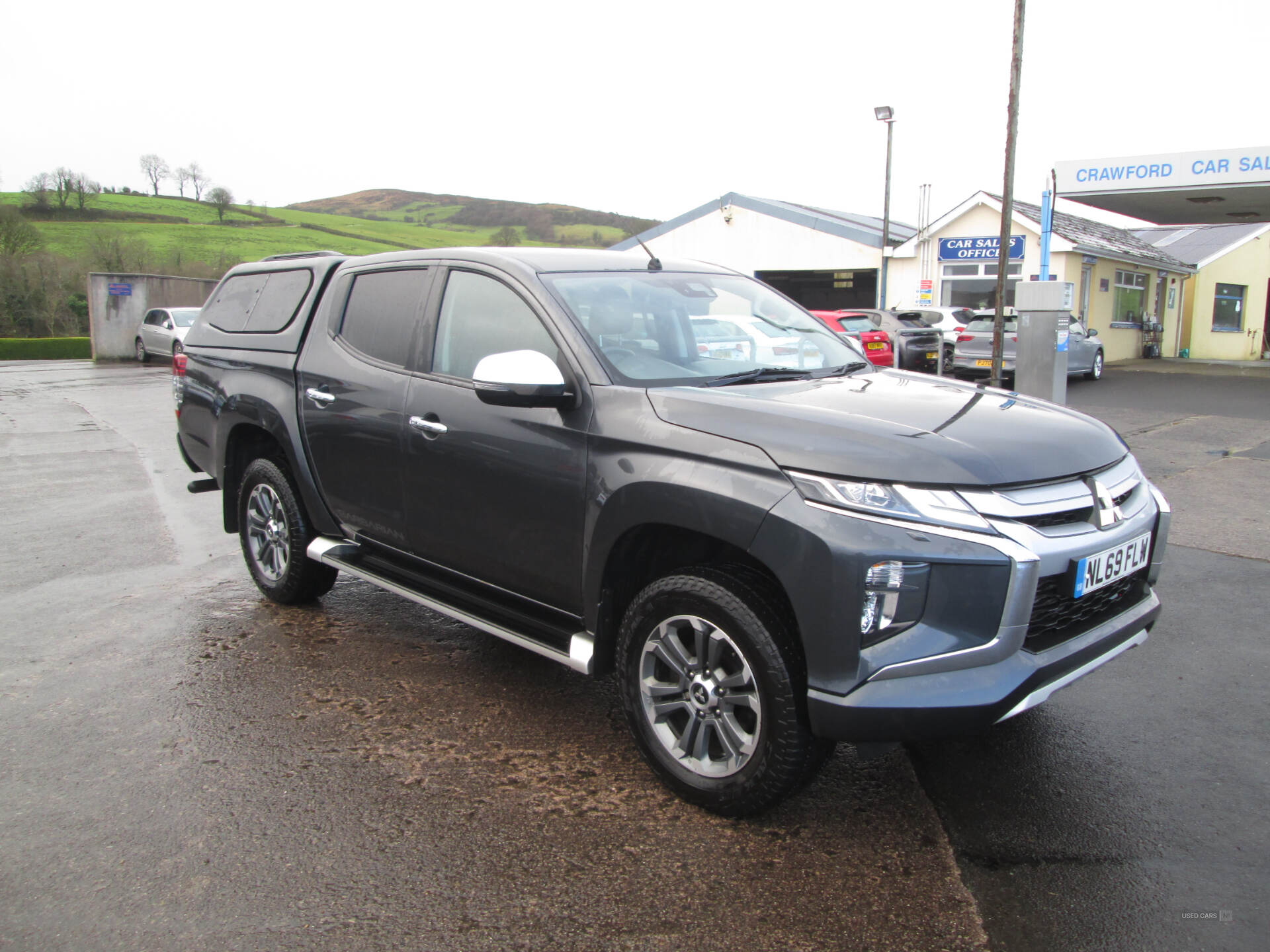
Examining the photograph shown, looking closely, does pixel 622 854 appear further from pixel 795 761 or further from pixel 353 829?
pixel 353 829

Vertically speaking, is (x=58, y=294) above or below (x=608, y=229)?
below

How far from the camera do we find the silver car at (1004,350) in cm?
1903

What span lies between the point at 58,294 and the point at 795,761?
46058 mm

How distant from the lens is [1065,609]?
2859 millimetres

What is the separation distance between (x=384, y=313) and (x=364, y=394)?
411mm

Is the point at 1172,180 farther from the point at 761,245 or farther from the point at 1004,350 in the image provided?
the point at 761,245

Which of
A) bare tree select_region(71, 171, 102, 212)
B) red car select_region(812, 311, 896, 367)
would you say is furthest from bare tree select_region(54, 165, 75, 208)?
red car select_region(812, 311, 896, 367)

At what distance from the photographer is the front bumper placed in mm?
2605

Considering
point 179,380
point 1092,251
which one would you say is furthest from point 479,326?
point 1092,251

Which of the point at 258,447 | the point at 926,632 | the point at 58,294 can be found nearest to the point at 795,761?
the point at 926,632

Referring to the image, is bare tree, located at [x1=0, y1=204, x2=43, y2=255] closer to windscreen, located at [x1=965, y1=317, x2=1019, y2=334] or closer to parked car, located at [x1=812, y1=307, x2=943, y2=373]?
parked car, located at [x1=812, y1=307, x2=943, y2=373]

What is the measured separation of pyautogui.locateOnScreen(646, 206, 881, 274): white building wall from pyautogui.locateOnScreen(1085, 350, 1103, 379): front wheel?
380 inches

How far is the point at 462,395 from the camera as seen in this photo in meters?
3.85

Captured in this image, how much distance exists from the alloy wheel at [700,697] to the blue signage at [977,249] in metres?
25.2
